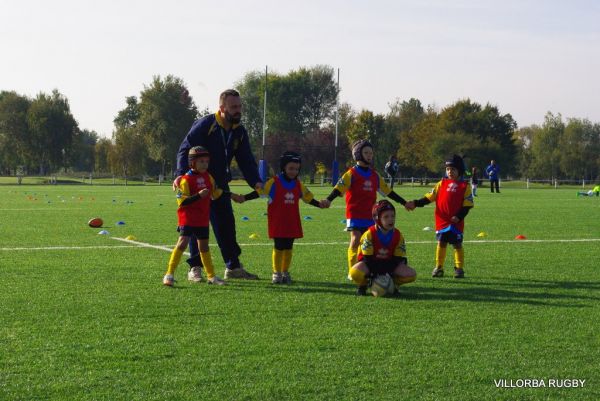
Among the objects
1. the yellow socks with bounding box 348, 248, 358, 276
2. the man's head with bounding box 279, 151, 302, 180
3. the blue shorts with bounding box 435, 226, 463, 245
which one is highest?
the man's head with bounding box 279, 151, 302, 180

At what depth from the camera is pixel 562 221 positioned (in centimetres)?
1850

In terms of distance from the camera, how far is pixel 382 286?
7.46m

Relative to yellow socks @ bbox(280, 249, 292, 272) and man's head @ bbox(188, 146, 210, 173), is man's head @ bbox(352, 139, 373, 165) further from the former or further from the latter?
man's head @ bbox(188, 146, 210, 173)

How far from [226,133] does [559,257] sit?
4.77 metres

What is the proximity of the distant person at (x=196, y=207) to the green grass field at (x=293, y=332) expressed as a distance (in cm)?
34

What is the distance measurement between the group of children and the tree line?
70406 mm

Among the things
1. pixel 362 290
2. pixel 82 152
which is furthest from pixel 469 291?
pixel 82 152

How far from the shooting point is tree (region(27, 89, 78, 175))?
300 ft

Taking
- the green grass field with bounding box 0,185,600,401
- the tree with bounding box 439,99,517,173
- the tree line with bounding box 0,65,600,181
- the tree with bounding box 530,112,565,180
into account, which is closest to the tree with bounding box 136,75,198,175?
the tree line with bounding box 0,65,600,181

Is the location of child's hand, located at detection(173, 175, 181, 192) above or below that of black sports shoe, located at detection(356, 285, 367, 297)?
above

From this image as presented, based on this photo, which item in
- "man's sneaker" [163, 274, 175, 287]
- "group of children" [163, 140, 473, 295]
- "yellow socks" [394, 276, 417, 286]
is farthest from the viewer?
"man's sneaker" [163, 274, 175, 287]

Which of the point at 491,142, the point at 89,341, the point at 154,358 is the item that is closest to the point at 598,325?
the point at 154,358

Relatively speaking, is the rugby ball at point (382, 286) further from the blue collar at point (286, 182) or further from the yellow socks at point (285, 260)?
the blue collar at point (286, 182)

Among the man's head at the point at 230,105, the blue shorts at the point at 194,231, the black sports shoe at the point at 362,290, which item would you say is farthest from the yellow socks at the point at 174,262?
the black sports shoe at the point at 362,290
